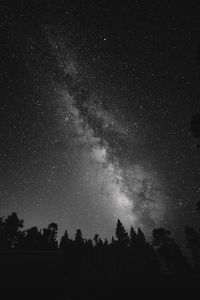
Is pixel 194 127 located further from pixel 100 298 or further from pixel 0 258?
pixel 0 258

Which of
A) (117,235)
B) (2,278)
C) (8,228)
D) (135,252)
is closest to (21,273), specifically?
(2,278)

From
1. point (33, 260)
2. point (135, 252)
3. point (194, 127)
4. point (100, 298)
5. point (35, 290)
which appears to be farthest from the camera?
point (135, 252)

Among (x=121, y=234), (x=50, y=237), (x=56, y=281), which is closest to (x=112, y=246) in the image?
(x=121, y=234)

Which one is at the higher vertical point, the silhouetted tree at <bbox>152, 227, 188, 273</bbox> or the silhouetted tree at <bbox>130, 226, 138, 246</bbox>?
the silhouetted tree at <bbox>130, 226, 138, 246</bbox>

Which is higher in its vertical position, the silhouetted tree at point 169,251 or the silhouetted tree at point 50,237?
the silhouetted tree at point 50,237

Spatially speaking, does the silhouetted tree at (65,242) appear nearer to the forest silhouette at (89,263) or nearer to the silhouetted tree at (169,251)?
the forest silhouette at (89,263)

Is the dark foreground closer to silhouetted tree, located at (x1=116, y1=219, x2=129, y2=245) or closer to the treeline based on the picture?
the treeline

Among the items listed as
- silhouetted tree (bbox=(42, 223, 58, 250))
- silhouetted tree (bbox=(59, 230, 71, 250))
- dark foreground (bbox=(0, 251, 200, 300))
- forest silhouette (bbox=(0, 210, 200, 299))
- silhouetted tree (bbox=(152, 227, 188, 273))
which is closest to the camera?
dark foreground (bbox=(0, 251, 200, 300))

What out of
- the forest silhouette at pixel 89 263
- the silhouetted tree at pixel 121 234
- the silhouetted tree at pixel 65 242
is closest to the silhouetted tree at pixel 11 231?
the forest silhouette at pixel 89 263

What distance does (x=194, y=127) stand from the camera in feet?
44.4

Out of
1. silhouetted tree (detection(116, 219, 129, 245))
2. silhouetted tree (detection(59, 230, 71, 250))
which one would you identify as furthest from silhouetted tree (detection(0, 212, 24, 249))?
silhouetted tree (detection(116, 219, 129, 245))

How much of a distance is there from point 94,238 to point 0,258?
2029 inches

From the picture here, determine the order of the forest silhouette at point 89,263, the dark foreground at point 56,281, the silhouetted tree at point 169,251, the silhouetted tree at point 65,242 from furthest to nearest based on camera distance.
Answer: the silhouetted tree at point 169,251
the silhouetted tree at point 65,242
the forest silhouette at point 89,263
the dark foreground at point 56,281

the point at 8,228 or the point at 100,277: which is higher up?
the point at 8,228
